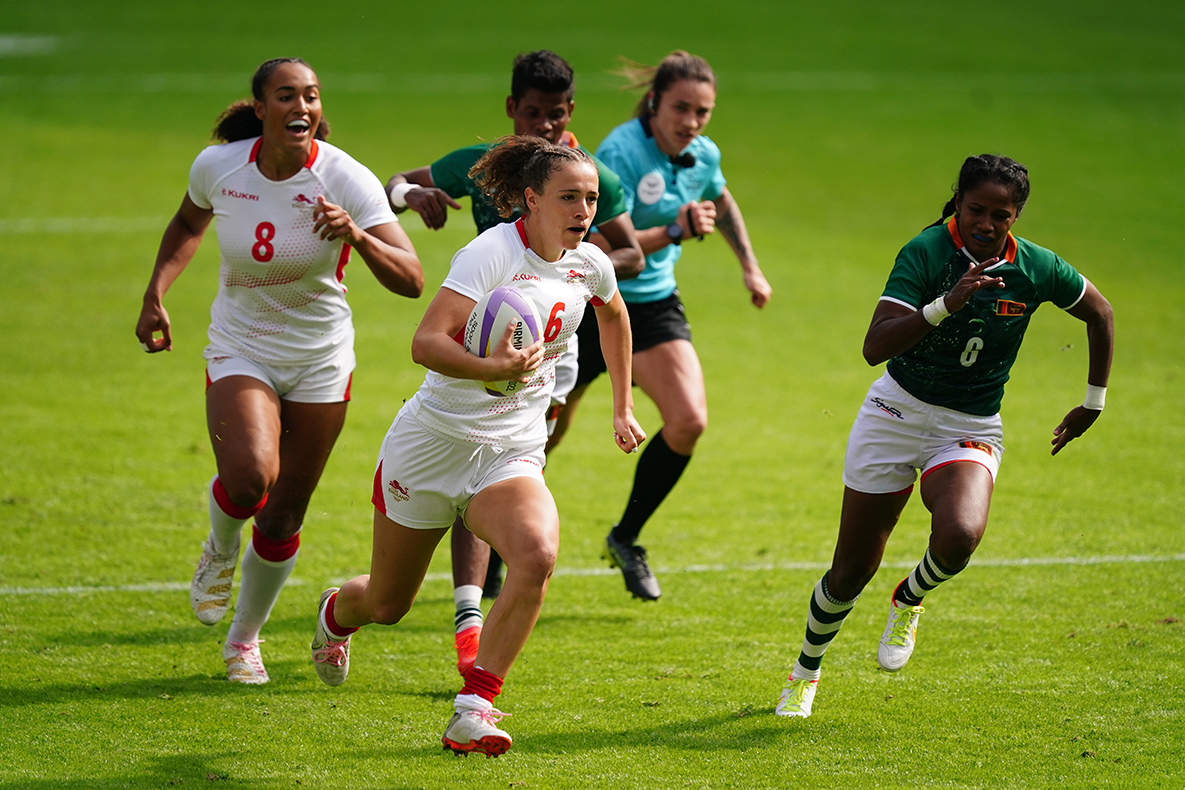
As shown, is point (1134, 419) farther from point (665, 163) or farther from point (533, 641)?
point (533, 641)

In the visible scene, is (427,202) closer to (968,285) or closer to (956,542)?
(968,285)

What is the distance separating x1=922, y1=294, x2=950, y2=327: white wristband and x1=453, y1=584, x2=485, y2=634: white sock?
7.55 feet

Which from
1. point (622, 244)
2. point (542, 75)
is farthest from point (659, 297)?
point (542, 75)

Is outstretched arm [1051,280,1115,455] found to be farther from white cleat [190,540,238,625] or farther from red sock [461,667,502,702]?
white cleat [190,540,238,625]

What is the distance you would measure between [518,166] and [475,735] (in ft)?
6.63

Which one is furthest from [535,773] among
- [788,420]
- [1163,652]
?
[788,420]

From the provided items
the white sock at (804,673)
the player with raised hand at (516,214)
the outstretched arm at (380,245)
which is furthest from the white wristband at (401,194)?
the white sock at (804,673)

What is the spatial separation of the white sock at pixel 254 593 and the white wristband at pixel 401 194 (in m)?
1.72

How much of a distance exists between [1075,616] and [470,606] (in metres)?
3.11

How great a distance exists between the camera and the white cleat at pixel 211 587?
5711mm

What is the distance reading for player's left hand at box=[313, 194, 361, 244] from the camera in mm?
4926

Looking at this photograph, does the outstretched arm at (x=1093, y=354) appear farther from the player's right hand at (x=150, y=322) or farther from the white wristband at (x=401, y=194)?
the player's right hand at (x=150, y=322)

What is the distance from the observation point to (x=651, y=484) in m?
7.05

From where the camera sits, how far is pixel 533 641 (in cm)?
629
